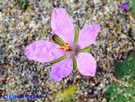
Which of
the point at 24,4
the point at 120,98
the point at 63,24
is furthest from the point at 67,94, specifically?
the point at 63,24

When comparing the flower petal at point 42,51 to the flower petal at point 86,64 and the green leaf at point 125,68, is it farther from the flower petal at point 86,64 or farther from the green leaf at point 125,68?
the green leaf at point 125,68

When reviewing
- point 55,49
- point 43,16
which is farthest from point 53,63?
point 43,16

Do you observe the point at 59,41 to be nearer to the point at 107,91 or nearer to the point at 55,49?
the point at 55,49

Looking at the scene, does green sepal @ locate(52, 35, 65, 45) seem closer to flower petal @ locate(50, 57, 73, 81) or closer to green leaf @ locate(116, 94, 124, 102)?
flower petal @ locate(50, 57, 73, 81)

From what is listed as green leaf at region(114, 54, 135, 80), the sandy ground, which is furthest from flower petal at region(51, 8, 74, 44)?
the sandy ground

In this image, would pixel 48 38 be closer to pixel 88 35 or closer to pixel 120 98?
pixel 120 98

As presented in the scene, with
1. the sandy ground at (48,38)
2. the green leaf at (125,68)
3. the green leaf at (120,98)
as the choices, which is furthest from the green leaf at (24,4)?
the green leaf at (120,98)
